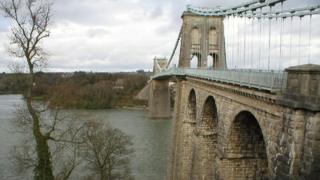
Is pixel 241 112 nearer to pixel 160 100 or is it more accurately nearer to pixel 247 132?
pixel 247 132

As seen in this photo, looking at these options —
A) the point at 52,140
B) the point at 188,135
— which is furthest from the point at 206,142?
the point at 52,140

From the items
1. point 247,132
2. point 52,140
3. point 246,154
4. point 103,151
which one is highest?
point 247,132

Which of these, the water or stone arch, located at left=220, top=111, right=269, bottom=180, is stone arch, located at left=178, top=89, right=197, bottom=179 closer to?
the water

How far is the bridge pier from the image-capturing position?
4416cm

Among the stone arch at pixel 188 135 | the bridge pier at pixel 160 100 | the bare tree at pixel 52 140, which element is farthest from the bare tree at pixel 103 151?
the bridge pier at pixel 160 100

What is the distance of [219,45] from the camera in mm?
23234

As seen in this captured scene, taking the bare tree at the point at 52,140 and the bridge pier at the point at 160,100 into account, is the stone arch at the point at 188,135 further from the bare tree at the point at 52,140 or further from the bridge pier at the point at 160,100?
the bridge pier at the point at 160,100

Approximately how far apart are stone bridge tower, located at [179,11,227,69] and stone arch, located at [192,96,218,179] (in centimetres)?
665

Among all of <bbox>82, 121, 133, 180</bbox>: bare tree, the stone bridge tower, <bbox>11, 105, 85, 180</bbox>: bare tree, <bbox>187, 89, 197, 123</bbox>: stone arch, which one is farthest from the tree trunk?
the stone bridge tower

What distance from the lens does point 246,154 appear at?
11.7 m

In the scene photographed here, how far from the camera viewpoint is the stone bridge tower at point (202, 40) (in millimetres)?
22688

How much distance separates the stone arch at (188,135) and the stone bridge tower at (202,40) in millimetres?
3838

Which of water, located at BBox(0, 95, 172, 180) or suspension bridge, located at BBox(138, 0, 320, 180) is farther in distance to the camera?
water, located at BBox(0, 95, 172, 180)

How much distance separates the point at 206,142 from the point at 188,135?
264 centimetres
